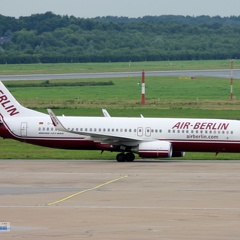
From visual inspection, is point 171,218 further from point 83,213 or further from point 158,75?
point 158,75

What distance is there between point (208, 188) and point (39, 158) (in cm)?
1736

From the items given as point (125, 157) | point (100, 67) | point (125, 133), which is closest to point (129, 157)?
point (125, 157)

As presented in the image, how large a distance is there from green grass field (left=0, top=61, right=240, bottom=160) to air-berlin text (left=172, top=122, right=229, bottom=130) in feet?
10.3

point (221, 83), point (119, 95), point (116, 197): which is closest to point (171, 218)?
point (116, 197)

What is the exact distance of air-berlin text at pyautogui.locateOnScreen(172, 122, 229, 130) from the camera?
179ft

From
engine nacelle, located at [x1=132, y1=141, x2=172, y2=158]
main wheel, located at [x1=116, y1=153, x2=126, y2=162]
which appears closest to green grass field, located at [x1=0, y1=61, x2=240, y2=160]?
main wheel, located at [x1=116, y1=153, x2=126, y2=162]

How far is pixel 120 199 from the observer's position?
37719 mm

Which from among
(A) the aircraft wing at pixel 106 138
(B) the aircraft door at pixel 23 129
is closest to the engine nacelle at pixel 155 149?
(A) the aircraft wing at pixel 106 138

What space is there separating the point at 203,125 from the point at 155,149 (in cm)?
320

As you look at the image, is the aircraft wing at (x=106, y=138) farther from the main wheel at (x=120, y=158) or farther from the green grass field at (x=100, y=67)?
the green grass field at (x=100, y=67)

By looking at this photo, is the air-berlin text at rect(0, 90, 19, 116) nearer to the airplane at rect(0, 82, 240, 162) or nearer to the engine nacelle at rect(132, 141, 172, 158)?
the airplane at rect(0, 82, 240, 162)

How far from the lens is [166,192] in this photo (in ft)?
132

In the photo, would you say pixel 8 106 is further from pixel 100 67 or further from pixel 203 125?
pixel 100 67

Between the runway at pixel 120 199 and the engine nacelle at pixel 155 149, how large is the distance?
0.50m
